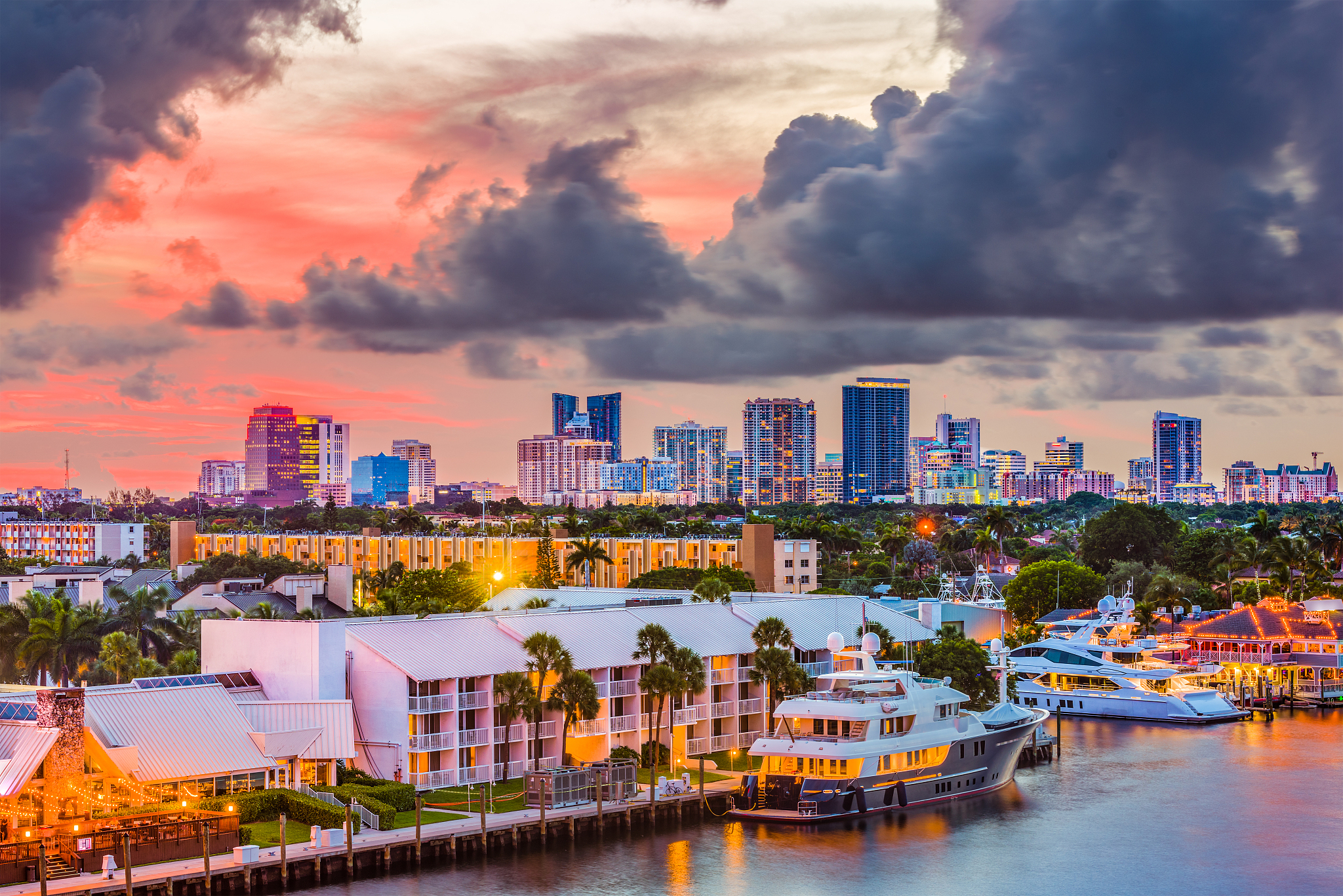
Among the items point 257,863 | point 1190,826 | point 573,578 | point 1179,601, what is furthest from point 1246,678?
point 257,863

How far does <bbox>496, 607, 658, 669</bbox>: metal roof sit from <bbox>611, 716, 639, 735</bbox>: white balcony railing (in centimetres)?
253

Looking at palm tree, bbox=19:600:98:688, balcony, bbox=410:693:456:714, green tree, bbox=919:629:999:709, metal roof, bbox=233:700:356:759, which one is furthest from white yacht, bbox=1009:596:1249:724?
palm tree, bbox=19:600:98:688

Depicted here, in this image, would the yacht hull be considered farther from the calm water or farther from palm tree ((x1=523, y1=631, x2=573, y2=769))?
palm tree ((x1=523, y1=631, x2=573, y2=769))

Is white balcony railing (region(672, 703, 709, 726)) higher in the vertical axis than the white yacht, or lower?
higher

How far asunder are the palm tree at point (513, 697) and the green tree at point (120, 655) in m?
23.9

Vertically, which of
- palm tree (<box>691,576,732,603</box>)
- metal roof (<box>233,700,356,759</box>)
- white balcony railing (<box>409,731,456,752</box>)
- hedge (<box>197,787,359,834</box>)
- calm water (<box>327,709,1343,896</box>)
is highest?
palm tree (<box>691,576,732,603</box>)

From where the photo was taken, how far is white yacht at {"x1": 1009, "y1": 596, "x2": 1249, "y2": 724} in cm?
10550

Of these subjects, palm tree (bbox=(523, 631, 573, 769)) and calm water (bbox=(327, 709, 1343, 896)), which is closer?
calm water (bbox=(327, 709, 1343, 896))

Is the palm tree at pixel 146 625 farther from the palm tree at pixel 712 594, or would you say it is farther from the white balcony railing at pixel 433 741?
the white balcony railing at pixel 433 741

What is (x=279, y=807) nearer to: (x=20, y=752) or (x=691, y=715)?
(x=20, y=752)

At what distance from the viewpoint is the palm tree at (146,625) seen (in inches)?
3565

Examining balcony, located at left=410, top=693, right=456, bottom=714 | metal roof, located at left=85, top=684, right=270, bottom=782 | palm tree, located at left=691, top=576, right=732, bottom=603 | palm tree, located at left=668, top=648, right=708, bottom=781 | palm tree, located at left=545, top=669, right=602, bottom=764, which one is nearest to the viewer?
metal roof, located at left=85, top=684, right=270, bottom=782

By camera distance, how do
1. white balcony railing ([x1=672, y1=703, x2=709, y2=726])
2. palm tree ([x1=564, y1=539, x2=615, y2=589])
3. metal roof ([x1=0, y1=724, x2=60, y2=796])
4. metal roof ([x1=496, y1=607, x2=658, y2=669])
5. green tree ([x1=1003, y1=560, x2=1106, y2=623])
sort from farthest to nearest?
1. green tree ([x1=1003, y1=560, x2=1106, y2=623])
2. palm tree ([x1=564, y1=539, x2=615, y2=589])
3. white balcony railing ([x1=672, y1=703, x2=709, y2=726])
4. metal roof ([x1=496, y1=607, x2=658, y2=669])
5. metal roof ([x1=0, y1=724, x2=60, y2=796])

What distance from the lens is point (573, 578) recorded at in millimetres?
162250
